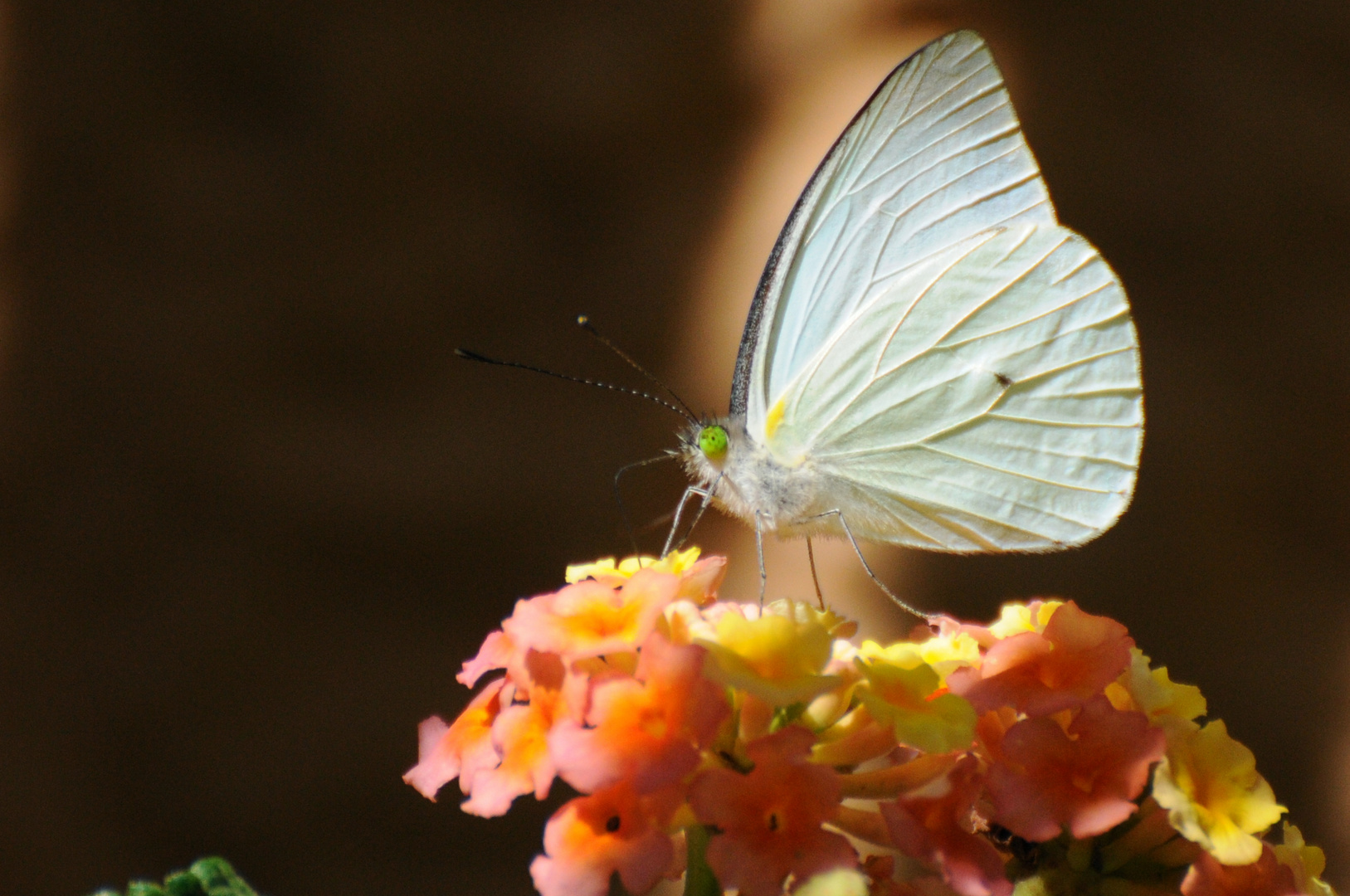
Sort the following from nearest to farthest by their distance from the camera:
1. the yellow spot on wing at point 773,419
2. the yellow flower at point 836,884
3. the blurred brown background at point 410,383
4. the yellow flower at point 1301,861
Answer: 1. the yellow flower at point 836,884
2. the yellow flower at point 1301,861
3. the yellow spot on wing at point 773,419
4. the blurred brown background at point 410,383

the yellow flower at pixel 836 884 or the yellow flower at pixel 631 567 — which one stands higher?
the yellow flower at pixel 631 567

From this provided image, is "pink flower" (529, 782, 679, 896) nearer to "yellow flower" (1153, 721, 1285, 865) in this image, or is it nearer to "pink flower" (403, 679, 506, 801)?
"pink flower" (403, 679, 506, 801)

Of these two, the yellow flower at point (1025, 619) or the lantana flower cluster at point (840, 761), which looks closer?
the lantana flower cluster at point (840, 761)

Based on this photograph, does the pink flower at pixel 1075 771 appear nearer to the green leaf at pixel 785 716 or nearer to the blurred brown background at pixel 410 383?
the green leaf at pixel 785 716

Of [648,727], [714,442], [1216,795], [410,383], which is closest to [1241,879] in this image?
[1216,795]

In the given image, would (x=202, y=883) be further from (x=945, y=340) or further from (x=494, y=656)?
(x=945, y=340)

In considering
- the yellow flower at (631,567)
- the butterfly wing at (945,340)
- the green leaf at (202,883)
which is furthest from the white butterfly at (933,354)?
the green leaf at (202,883)

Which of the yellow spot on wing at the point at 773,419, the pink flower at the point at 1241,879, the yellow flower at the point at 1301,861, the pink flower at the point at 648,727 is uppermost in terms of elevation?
the pink flower at the point at 648,727
